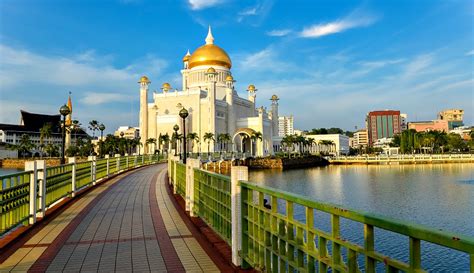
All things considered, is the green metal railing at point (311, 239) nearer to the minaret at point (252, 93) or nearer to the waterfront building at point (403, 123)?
the minaret at point (252, 93)

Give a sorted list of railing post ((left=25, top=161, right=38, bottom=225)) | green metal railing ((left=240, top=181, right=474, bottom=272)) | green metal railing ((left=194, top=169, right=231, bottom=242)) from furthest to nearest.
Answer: railing post ((left=25, top=161, right=38, bottom=225))
green metal railing ((left=194, top=169, right=231, bottom=242))
green metal railing ((left=240, top=181, right=474, bottom=272))

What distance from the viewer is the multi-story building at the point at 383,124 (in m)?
186

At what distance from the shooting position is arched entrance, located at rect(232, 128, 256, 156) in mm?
67938

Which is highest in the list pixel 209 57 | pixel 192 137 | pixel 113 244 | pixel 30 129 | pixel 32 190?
pixel 209 57

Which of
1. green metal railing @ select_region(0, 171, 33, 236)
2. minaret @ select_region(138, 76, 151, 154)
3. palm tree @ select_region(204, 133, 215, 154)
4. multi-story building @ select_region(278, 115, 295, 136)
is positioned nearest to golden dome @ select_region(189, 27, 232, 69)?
minaret @ select_region(138, 76, 151, 154)

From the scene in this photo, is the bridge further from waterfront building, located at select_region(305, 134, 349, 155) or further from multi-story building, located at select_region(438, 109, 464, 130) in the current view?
multi-story building, located at select_region(438, 109, 464, 130)

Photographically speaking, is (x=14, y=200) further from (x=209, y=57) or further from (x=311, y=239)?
(x=209, y=57)

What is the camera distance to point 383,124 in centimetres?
18800

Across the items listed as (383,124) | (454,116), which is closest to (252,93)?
(383,124)

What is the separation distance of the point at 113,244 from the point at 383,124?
197101 mm

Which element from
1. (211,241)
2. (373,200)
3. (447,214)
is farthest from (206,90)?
(211,241)

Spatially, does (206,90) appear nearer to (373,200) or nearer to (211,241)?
(373,200)

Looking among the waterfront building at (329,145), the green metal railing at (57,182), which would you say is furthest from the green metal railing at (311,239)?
the waterfront building at (329,145)

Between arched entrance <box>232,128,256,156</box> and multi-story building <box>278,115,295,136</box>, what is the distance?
11089 centimetres
